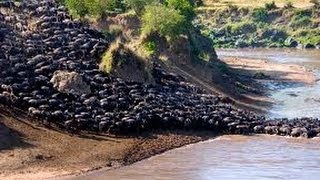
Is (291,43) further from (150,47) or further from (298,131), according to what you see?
(298,131)

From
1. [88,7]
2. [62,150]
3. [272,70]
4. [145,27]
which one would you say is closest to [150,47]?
[145,27]

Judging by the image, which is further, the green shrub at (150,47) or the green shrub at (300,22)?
the green shrub at (300,22)

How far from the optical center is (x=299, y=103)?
138 ft

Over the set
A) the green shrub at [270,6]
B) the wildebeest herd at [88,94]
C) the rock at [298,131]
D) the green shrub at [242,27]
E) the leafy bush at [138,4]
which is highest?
the green shrub at [270,6]

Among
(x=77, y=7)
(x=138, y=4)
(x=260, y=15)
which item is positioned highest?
(x=260, y=15)

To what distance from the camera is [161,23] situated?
144 ft

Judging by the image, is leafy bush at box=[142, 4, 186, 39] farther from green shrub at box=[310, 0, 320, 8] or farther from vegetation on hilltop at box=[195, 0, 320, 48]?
green shrub at box=[310, 0, 320, 8]

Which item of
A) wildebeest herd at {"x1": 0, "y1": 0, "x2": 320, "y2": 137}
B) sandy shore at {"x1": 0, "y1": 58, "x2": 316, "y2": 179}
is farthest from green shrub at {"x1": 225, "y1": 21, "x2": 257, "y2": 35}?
sandy shore at {"x1": 0, "y1": 58, "x2": 316, "y2": 179}

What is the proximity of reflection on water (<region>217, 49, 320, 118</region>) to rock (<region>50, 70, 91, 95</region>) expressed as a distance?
11.5 meters

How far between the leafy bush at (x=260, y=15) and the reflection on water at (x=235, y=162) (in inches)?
2535

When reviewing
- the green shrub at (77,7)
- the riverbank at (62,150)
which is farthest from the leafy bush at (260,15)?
the riverbank at (62,150)

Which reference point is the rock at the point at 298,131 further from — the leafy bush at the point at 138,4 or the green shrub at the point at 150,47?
the leafy bush at the point at 138,4

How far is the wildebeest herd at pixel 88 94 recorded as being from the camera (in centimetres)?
2759

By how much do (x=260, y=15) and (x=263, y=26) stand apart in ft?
6.00
